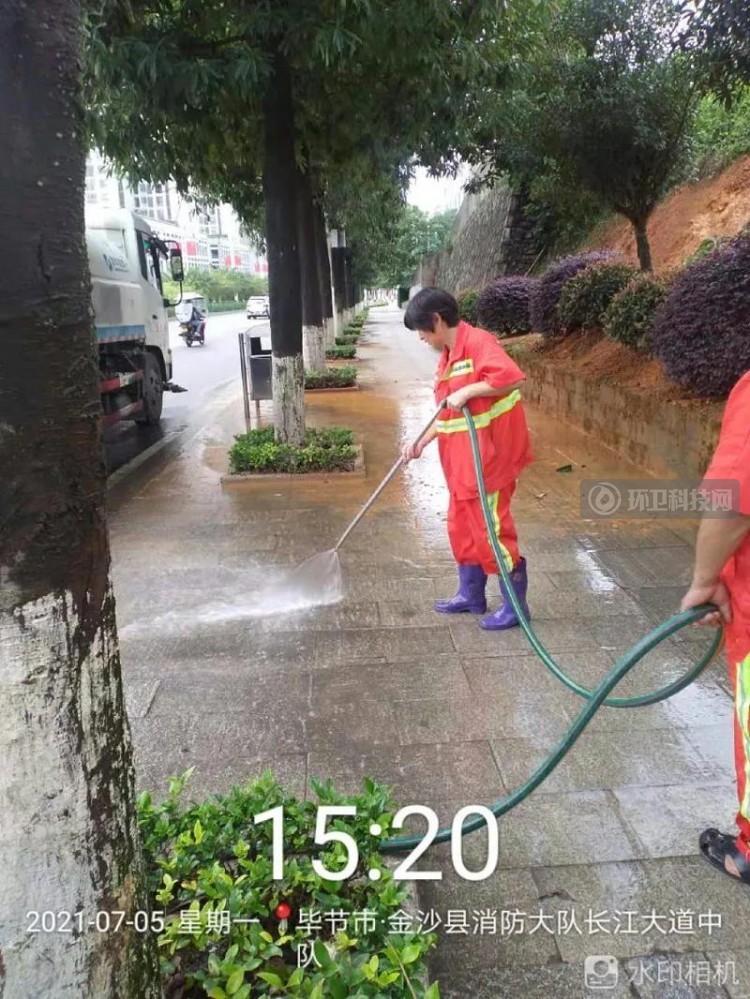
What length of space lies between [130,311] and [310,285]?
3.09 m

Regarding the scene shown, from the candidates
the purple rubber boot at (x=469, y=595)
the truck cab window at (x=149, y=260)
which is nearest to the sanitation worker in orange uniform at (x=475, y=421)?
the purple rubber boot at (x=469, y=595)

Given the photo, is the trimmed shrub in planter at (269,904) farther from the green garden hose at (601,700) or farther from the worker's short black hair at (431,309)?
the worker's short black hair at (431,309)

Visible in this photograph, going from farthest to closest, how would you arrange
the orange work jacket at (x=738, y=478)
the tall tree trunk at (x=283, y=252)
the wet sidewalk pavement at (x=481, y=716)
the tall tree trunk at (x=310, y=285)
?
the tall tree trunk at (x=310, y=285) → the tall tree trunk at (x=283, y=252) → the wet sidewalk pavement at (x=481, y=716) → the orange work jacket at (x=738, y=478)

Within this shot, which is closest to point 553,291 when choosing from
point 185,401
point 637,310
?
point 637,310

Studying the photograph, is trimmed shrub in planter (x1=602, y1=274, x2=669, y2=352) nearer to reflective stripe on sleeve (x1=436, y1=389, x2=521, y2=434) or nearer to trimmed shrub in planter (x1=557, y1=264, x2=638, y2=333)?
trimmed shrub in planter (x1=557, y1=264, x2=638, y2=333)

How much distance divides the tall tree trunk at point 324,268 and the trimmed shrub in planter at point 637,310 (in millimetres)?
5945

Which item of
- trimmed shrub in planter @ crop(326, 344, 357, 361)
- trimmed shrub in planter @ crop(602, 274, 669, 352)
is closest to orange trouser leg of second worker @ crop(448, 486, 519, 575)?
trimmed shrub in planter @ crop(602, 274, 669, 352)

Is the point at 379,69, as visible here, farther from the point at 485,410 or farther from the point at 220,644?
the point at 220,644

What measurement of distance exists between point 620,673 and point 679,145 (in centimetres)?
860

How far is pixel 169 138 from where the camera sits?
23.8ft

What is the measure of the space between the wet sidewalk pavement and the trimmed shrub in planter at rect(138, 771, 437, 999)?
345 mm

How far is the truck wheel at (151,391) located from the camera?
10.1m

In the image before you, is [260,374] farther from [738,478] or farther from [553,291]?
[738,478]

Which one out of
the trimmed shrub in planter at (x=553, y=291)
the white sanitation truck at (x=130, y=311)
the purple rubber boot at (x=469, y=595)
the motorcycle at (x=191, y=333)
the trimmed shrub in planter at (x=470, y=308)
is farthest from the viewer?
the motorcycle at (x=191, y=333)
